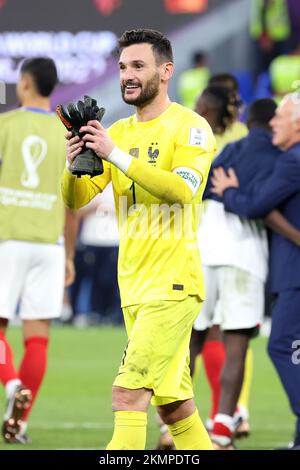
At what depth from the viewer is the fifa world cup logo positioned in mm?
9125

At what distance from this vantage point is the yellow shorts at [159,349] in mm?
6246

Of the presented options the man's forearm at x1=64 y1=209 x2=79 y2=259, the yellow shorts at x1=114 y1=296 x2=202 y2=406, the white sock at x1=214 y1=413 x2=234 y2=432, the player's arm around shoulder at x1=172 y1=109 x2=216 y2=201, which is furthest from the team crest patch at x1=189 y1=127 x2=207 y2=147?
the man's forearm at x1=64 y1=209 x2=79 y2=259

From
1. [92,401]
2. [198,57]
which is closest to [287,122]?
[92,401]

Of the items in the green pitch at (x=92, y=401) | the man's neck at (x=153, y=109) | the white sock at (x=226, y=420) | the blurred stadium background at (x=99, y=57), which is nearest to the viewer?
the man's neck at (x=153, y=109)

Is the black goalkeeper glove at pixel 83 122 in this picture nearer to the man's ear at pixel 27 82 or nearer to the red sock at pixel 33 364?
the man's ear at pixel 27 82

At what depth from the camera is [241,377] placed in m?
8.60

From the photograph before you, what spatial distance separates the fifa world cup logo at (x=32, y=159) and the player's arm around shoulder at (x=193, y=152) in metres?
2.80

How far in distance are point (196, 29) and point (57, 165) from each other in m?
12.8

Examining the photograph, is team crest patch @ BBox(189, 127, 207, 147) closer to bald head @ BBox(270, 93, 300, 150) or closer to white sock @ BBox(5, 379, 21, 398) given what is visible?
bald head @ BBox(270, 93, 300, 150)

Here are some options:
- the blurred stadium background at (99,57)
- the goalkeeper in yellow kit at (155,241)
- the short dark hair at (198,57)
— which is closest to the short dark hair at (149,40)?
the goalkeeper in yellow kit at (155,241)

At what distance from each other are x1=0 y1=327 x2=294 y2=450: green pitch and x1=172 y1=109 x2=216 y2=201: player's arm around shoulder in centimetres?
281

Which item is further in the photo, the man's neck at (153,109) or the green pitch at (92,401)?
the green pitch at (92,401)

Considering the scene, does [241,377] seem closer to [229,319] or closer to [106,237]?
[229,319]
